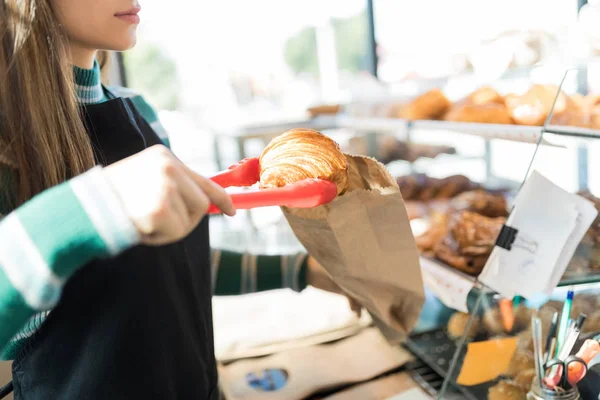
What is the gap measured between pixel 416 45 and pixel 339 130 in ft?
3.70

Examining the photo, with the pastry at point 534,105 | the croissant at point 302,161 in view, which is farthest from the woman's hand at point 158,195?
the pastry at point 534,105

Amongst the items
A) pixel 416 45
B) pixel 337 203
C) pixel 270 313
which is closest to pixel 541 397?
pixel 337 203

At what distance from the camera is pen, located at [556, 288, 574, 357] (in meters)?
0.78

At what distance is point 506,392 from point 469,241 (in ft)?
1.15

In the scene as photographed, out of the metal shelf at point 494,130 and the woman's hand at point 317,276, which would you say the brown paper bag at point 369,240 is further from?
the metal shelf at point 494,130

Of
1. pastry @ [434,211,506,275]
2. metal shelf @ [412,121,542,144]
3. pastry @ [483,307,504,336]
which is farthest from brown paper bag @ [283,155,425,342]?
metal shelf @ [412,121,542,144]

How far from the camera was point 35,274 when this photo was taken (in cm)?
44

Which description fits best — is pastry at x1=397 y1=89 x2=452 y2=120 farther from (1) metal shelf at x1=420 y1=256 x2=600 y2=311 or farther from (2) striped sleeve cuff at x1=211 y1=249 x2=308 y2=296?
(2) striped sleeve cuff at x1=211 y1=249 x2=308 y2=296

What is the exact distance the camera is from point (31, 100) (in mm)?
644

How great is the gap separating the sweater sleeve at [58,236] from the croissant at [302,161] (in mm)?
258

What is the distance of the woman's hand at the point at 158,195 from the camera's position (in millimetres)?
416

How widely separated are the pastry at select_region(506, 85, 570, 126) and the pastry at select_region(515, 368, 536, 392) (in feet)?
1.60

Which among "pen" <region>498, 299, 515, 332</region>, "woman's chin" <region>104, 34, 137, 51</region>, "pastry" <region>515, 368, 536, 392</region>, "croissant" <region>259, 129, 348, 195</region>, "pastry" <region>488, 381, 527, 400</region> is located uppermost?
"woman's chin" <region>104, 34, 137, 51</region>

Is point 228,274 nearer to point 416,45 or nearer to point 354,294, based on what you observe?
point 354,294
